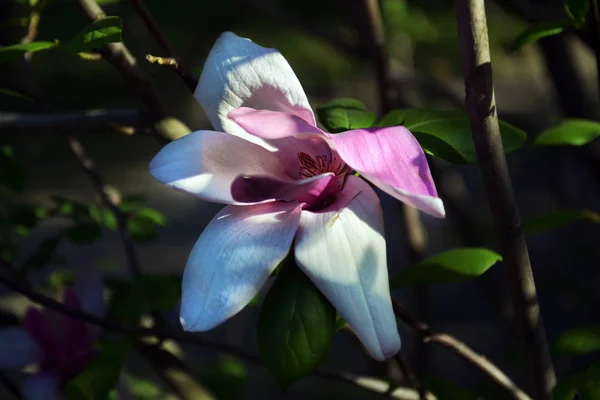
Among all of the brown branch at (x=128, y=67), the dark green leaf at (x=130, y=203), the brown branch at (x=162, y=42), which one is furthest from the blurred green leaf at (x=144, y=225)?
the brown branch at (x=162, y=42)

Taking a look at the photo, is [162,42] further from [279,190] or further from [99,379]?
[99,379]

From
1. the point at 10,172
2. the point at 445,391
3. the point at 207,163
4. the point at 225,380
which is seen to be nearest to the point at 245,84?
the point at 207,163

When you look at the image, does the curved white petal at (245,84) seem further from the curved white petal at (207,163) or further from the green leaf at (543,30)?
the green leaf at (543,30)

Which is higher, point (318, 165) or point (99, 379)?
point (318, 165)

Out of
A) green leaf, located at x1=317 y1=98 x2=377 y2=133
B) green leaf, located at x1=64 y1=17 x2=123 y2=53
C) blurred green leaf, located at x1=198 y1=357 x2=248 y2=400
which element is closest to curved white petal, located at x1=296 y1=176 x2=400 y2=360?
green leaf, located at x1=317 y1=98 x2=377 y2=133

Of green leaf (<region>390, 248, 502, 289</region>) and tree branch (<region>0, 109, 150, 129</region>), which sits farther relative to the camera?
tree branch (<region>0, 109, 150, 129</region>)

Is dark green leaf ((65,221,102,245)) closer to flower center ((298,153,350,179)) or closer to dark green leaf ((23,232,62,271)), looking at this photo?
dark green leaf ((23,232,62,271))
